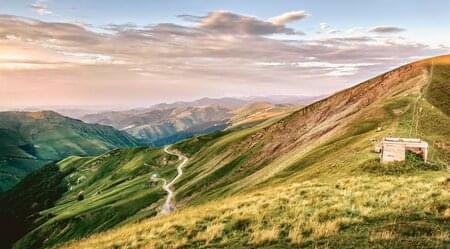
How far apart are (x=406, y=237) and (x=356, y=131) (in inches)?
1930

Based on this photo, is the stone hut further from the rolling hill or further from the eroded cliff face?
the eroded cliff face

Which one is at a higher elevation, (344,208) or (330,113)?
(344,208)

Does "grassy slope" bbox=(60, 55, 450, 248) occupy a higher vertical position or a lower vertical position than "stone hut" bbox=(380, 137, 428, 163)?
lower

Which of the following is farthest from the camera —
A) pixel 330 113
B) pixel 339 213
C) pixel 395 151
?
pixel 330 113

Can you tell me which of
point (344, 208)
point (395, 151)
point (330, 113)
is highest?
point (395, 151)

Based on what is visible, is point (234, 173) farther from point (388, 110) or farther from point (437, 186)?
point (437, 186)

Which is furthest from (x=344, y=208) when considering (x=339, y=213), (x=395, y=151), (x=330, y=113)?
(x=330, y=113)

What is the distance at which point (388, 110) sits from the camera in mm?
66188

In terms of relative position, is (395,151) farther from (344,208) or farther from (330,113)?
(330,113)

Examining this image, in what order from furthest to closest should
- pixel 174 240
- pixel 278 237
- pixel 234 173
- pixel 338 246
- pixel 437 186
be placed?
pixel 234 173 → pixel 437 186 → pixel 174 240 → pixel 278 237 → pixel 338 246

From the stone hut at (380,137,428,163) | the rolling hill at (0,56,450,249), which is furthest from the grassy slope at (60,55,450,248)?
the stone hut at (380,137,428,163)

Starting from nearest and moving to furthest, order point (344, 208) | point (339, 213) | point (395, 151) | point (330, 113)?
1. point (339, 213)
2. point (344, 208)
3. point (395, 151)
4. point (330, 113)

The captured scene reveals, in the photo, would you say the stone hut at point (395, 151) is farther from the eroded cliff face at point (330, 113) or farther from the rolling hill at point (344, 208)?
the eroded cliff face at point (330, 113)

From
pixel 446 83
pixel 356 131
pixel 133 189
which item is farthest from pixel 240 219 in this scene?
pixel 133 189
